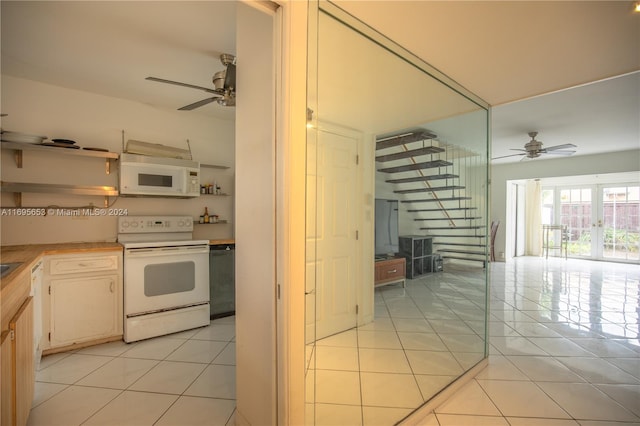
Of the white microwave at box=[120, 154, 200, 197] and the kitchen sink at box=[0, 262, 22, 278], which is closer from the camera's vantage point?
the kitchen sink at box=[0, 262, 22, 278]

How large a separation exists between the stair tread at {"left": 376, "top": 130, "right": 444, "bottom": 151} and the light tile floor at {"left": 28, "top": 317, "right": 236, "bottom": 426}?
6.13ft

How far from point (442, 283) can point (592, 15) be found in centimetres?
170

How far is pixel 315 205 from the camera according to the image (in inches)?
53.2

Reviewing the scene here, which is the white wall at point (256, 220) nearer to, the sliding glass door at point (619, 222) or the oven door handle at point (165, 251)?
the oven door handle at point (165, 251)

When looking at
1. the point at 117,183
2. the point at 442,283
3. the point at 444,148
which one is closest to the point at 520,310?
the point at 442,283

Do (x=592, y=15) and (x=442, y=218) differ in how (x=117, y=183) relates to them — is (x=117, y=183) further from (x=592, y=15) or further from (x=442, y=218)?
(x=592, y=15)

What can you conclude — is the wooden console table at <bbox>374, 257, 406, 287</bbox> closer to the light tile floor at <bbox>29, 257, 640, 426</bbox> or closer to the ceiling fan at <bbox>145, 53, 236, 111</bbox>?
the light tile floor at <bbox>29, 257, 640, 426</bbox>

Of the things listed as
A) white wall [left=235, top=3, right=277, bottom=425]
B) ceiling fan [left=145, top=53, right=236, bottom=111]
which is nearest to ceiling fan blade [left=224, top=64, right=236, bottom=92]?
ceiling fan [left=145, top=53, right=236, bottom=111]

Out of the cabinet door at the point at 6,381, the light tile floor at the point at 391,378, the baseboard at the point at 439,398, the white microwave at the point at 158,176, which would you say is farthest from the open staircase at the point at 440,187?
the white microwave at the point at 158,176

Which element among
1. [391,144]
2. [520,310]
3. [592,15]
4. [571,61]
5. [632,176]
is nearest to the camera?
[592,15]

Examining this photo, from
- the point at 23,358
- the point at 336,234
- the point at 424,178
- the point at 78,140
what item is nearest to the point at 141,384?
the point at 23,358

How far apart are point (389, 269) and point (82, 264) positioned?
273cm

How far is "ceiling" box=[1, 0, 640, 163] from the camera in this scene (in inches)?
58.6

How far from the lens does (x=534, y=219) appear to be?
28.6 ft
